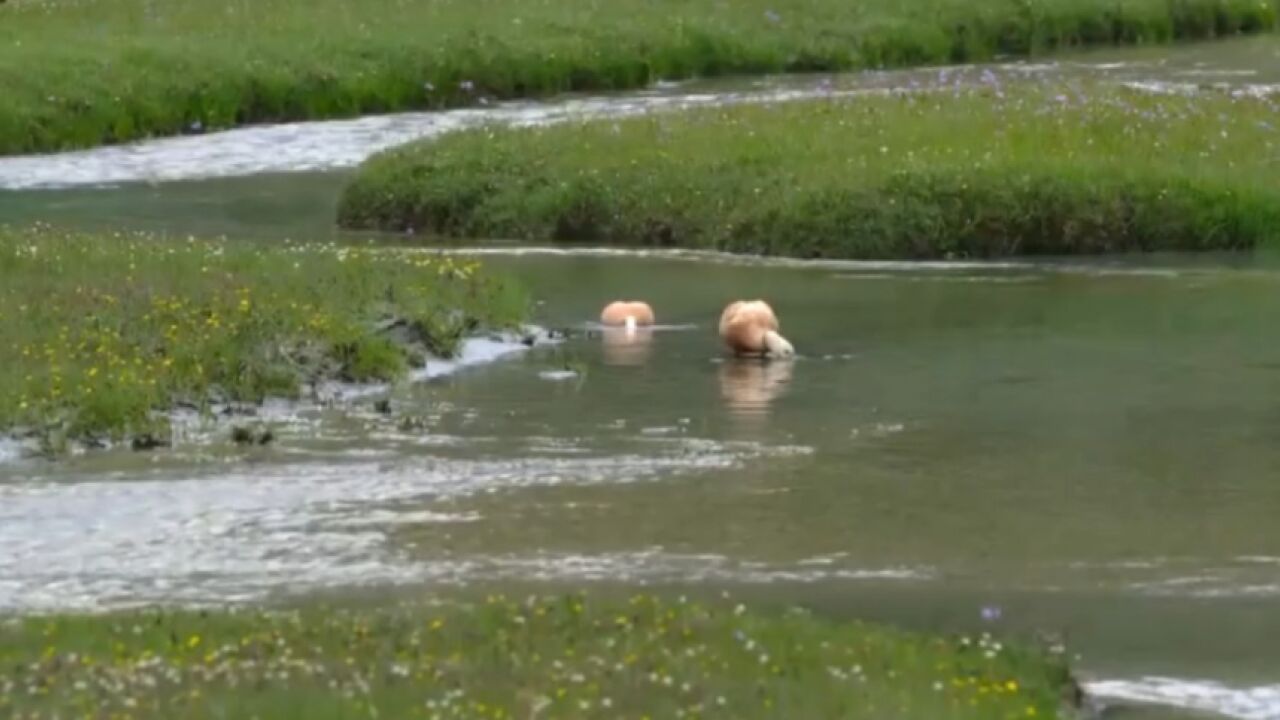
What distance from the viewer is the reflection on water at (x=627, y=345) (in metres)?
16.5

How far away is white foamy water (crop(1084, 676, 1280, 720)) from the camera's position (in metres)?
8.92

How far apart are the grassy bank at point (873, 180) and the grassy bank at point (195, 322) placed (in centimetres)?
364

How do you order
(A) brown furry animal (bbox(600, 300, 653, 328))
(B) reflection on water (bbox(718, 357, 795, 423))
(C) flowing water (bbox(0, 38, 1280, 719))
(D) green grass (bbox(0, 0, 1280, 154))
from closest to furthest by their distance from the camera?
(C) flowing water (bbox(0, 38, 1280, 719)) → (B) reflection on water (bbox(718, 357, 795, 423)) → (A) brown furry animal (bbox(600, 300, 653, 328)) → (D) green grass (bbox(0, 0, 1280, 154))

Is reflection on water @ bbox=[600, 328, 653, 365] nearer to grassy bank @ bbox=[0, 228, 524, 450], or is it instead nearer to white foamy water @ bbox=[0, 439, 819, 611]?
grassy bank @ bbox=[0, 228, 524, 450]

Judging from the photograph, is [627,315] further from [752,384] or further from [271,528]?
[271,528]

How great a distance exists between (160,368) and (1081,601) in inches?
224

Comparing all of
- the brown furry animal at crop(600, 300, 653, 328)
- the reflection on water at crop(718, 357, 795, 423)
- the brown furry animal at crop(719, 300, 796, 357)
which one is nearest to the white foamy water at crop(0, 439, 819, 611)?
the reflection on water at crop(718, 357, 795, 423)

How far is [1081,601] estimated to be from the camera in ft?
34.2

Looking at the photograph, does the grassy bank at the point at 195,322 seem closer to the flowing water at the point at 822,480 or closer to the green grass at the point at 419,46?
the flowing water at the point at 822,480

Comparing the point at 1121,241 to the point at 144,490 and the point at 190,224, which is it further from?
the point at 144,490

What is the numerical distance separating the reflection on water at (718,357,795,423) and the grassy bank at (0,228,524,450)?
5.31ft

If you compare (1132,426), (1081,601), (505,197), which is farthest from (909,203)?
(1081,601)

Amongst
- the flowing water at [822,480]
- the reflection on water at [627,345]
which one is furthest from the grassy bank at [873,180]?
the reflection on water at [627,345]

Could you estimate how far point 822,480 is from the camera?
1277 cm
